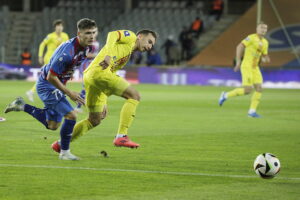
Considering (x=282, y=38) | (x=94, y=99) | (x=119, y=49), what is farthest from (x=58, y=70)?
(x=282, y=38)

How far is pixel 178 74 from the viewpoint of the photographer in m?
36.0

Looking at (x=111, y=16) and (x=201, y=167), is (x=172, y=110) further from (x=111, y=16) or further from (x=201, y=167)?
→ (x=111, y=16)

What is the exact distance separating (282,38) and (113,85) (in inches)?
1062

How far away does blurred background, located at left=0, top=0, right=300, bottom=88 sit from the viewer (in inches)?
1390

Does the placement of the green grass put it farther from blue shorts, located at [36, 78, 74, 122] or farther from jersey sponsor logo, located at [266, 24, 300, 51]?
jersey sponsor logo, located at [266, 24, 300, 51]

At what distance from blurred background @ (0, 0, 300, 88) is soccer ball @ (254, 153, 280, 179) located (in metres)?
24.4

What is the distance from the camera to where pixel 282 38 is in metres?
36.4

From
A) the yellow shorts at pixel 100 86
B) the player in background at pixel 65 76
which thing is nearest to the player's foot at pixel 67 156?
the player in background at pixel 65 76

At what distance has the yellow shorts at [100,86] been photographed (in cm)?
1030

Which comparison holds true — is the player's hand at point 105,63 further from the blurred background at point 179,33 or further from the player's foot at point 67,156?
the blurred background at point 179,33

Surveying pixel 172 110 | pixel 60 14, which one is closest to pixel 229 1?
pixel 60 14

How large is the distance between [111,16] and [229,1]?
6.43m

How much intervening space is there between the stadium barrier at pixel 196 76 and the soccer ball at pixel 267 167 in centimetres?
2443

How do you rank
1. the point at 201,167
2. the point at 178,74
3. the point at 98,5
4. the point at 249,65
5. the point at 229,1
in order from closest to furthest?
the point at 201,167
the point at 249,65
the point at 178,74
the point at 229,1
the point at 98,5
